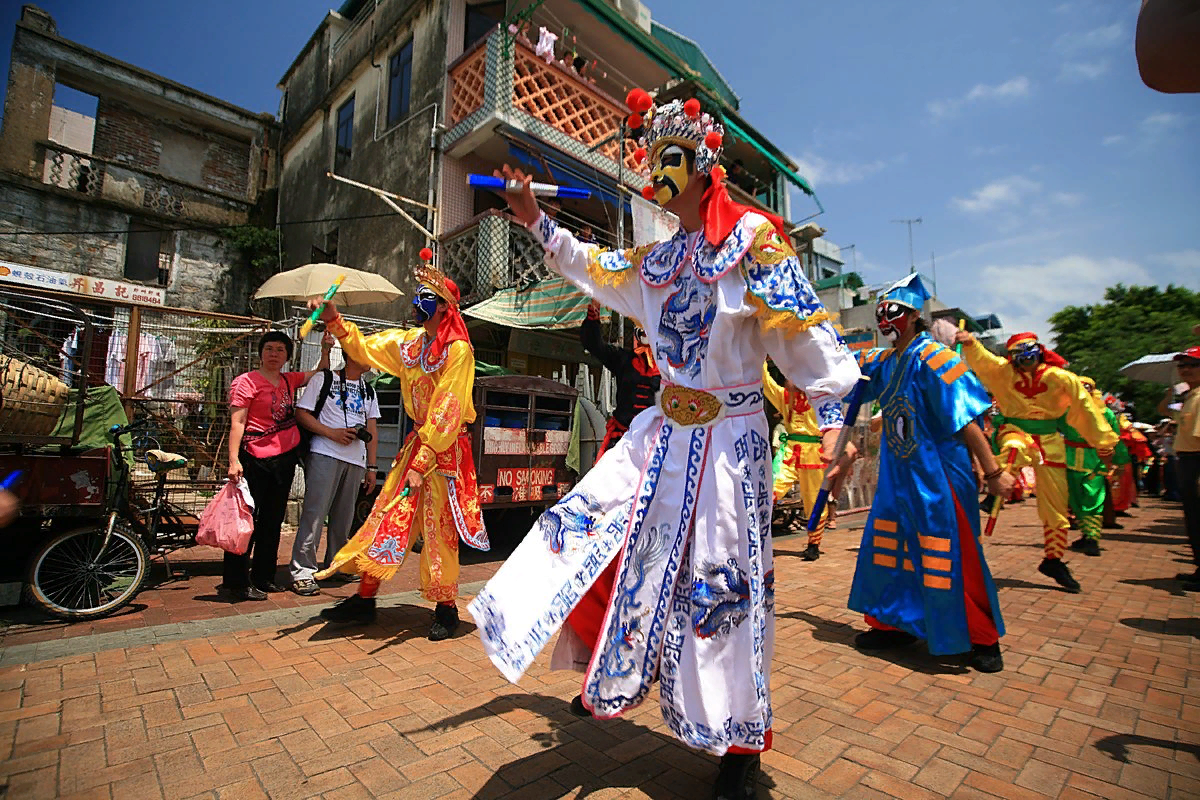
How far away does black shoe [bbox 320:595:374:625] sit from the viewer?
394 centimetres

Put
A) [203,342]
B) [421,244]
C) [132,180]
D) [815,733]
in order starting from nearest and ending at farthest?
[815,733] < [203,342] < [421,244] < [132,180]

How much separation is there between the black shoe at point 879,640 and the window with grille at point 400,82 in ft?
41.8

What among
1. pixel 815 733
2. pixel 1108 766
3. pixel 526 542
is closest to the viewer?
pixel 526 542

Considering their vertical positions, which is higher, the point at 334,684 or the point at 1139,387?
the point at 1139,387

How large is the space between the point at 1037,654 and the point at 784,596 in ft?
5.68

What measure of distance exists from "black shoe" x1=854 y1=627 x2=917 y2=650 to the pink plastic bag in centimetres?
420

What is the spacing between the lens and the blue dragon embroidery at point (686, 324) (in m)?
2.18

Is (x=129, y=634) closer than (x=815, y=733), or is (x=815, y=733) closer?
(x=815, y=733)

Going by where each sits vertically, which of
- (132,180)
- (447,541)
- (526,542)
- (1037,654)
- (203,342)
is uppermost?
(132,180)

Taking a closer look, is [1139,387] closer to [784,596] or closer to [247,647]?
[784,596]

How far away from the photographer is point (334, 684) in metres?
2.98

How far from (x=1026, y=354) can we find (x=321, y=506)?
6.11m

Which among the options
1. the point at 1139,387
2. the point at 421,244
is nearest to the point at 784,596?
the point at 421,244

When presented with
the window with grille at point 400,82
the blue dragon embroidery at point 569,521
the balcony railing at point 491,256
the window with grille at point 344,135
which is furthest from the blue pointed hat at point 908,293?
the window with grille at point 344,135
